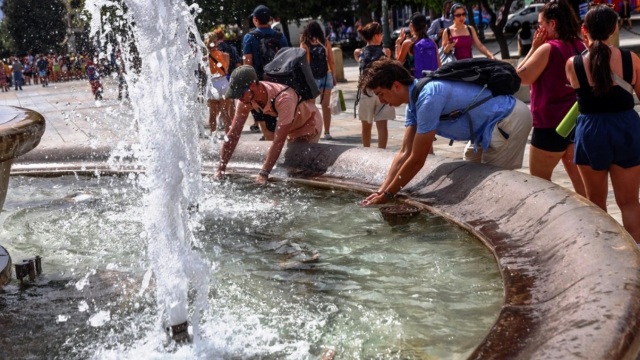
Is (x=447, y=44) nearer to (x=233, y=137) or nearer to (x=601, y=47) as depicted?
(x=233, y=137)

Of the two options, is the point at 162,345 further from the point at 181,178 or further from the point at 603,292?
the point at 603,292

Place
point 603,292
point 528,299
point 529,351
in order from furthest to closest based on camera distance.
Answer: point 528,299 < point 603,292 < point 529,351

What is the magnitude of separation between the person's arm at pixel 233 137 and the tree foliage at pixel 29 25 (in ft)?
189

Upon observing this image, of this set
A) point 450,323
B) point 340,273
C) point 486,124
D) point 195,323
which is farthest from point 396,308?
point 486,124

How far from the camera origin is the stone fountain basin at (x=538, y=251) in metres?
2.62

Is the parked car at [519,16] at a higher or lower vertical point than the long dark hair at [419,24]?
lower

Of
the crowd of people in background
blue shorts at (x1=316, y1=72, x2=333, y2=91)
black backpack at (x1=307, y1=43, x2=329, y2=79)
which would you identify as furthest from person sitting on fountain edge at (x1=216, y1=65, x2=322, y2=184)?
the crowd of people in background

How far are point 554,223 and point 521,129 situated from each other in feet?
4.29

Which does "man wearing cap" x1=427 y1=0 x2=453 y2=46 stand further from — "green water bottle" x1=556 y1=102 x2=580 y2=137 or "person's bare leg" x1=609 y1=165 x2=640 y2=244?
"person's bare leg" x1=609 y1=165 x2=640 y2=244

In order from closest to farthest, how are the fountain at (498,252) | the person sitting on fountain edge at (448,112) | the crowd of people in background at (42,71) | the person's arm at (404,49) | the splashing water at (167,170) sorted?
the fountain at (498,252) < the splashing water at (167,170) < the person sitting on fountain edge at (448,112) < the person's arm at (404,49) < the crowd of people in background at (42,71)

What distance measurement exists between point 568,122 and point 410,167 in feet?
3.24

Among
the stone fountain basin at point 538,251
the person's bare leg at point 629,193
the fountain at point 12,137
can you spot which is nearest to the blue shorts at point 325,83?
the stone fountain basin at point 538,251

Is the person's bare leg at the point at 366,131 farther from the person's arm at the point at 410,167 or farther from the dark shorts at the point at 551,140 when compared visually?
the dark shorts at the point at 551,140

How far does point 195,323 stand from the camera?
3.53 meters
